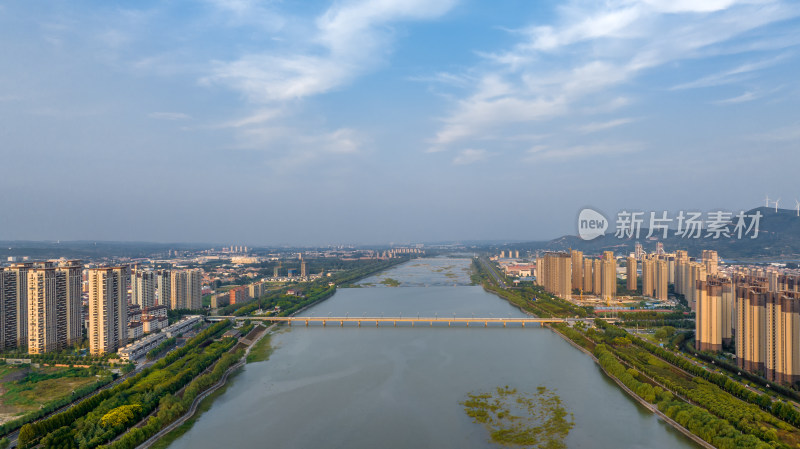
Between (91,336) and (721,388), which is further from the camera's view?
(91,336)

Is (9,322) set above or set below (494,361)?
above

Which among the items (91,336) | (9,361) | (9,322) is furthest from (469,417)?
(9,322)

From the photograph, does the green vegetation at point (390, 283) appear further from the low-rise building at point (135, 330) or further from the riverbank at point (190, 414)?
the riverbank at point (190, 414)

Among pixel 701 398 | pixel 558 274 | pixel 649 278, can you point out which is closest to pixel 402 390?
pixel 701 398

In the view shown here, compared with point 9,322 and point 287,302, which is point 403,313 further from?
point 9,322

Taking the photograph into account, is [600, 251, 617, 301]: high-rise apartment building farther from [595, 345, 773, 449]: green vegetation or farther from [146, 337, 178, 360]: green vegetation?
[146, 337, 178, 360]: green vegetation

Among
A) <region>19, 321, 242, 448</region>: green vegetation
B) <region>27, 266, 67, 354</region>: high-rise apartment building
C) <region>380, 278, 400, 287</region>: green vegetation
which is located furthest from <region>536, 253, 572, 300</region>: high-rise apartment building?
<region>27, 266, 67, 354</region>: high-rise apartment building

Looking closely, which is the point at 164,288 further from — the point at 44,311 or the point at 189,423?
the point at 189,423
